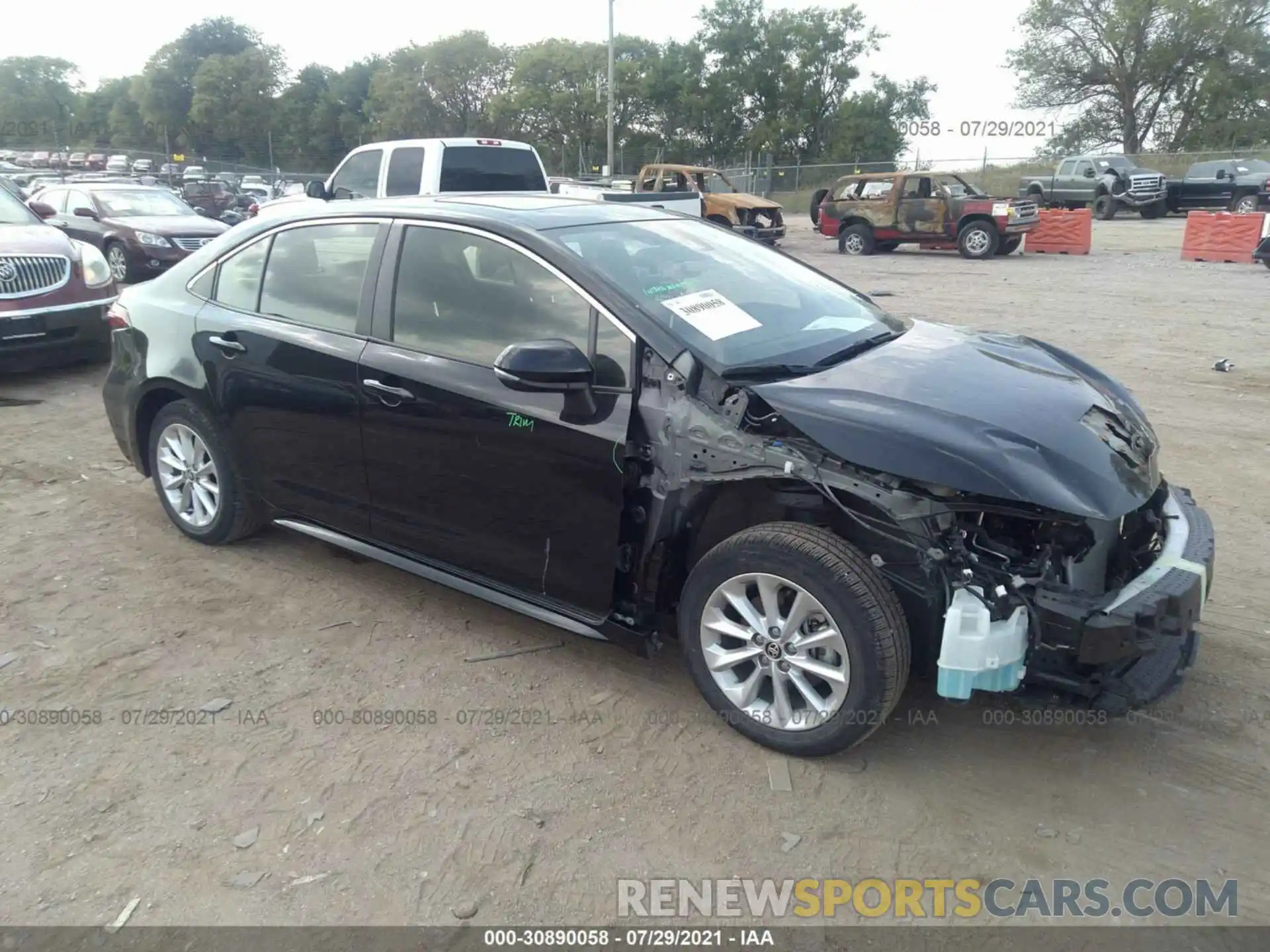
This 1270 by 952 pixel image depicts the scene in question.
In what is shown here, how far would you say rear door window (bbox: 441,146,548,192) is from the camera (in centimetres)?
1234

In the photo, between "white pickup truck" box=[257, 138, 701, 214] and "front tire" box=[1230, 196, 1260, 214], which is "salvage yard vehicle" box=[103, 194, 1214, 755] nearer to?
"white pickup truck" box=[257, 138, 701, 214]

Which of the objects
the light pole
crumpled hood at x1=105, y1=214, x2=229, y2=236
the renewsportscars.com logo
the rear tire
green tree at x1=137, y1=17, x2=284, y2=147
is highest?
green tree at x1=137, y1=17, x2=284, y2=147

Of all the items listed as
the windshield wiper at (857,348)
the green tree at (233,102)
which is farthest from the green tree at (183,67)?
the windshield wiper at (857,348)

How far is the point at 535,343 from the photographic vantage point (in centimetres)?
330

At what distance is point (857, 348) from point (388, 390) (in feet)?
5.95

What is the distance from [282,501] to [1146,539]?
3.53 m

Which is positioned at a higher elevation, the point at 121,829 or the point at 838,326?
the point at 838,326

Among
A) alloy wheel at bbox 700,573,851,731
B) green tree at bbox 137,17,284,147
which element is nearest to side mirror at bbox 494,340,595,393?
alloy wheel at bbox 700,573,851,731

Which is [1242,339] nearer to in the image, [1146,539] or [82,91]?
[1146,539]

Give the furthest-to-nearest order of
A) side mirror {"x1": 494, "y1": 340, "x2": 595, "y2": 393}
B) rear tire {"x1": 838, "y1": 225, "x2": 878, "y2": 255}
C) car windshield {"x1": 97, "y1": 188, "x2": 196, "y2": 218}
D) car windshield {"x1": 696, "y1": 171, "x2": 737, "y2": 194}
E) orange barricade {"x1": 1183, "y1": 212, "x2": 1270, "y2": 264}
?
car windshield {"x1": 696, "y1": 171, "x2": 737, "y2": 194}, rear tire {"x1": 838, "y1": 225, "x2": 878, "y2": 255}, orange barricade {"x1": 1183, "y1": 212, "x2": 1270, "y2": 264}, car windshield {"x1": 97, "y1": 188, "x2": 196, "y2": 218}, side mirror {"x1": 494, "y1": 340, "x2": 595, "y2": 393}

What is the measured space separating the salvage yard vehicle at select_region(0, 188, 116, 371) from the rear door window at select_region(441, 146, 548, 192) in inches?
180

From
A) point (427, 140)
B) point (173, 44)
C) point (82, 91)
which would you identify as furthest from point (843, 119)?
point (82, 91)

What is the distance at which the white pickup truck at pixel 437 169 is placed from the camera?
12289mm

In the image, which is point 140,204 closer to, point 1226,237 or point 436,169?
point 436,169
